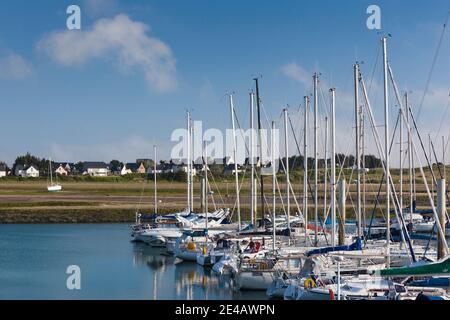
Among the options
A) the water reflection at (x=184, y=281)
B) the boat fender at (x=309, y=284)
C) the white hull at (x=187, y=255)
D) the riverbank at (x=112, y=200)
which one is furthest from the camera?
the riverbank at (x=112, y=200)

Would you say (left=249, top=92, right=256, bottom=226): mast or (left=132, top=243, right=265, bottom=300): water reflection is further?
(left=249, top=92, right=256, bottom=226): mast

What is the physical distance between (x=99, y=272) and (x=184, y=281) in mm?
6265

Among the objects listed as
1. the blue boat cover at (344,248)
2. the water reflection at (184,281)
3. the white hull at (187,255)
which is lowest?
the water reflection at (184,281)

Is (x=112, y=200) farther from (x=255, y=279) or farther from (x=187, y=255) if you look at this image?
(x=255, y=279)

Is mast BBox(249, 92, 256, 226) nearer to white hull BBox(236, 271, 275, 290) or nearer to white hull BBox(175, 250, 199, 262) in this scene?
white hull BBox(175, 250, 199, 262)

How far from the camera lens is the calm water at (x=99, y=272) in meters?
36.6

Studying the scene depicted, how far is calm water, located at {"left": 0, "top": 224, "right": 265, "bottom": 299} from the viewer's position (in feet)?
120

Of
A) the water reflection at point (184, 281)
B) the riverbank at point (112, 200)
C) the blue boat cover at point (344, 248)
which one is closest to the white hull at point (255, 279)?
the water reflection at point (184, 281)

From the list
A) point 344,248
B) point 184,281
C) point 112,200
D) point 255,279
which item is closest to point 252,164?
point 184,281

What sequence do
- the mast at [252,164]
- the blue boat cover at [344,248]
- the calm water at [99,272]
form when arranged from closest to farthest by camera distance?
1. the blue boat cover at [344,248]
2. the calm water at [99,272]
3. the mast at [252,164]

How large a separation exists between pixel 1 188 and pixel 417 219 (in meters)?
85.9

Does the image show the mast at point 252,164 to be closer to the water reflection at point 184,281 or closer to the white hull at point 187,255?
the white hull at point 187,255

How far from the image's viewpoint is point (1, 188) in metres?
130

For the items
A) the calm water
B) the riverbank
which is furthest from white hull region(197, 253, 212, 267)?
the riverbank
